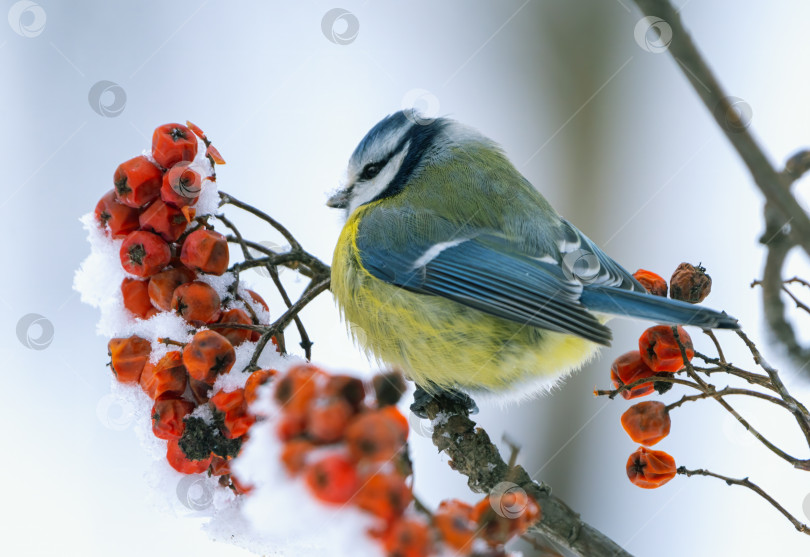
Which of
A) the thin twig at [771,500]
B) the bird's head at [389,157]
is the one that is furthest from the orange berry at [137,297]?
the thin twig at [771,500]

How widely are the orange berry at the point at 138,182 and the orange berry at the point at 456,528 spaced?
28.3 inches

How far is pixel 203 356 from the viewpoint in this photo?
947 millimetres

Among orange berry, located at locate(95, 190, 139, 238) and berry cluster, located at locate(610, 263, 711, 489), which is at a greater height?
berry cluster, located at locate(610, 263, 711, 489)

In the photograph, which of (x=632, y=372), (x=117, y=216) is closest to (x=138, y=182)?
(x=117, y=216)

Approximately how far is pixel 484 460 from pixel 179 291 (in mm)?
548

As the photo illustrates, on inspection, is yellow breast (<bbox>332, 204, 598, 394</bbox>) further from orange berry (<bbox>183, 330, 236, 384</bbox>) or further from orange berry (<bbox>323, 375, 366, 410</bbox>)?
orange berry (<bbox>323, 375, 366, 410</bbox>)

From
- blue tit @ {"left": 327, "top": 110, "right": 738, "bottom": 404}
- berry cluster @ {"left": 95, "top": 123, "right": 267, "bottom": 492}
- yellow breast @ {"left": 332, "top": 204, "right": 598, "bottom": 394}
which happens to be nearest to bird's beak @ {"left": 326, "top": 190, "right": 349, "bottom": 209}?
blue tit @ {"left": 327, "top": 110, "right": 738, "bottom": 404}

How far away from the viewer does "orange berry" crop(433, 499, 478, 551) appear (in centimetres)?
61

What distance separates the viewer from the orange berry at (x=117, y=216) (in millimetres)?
1135

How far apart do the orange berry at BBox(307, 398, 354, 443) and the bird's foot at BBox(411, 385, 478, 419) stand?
830 mm

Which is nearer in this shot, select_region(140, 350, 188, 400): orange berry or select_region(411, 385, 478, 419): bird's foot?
select_region(140, 350, 188, 400): orange berry

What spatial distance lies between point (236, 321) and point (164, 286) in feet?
0.39

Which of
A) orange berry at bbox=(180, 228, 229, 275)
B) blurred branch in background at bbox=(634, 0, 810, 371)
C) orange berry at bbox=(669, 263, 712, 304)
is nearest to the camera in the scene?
blurred branch in background at bbox=(634, 0, 810, 371)

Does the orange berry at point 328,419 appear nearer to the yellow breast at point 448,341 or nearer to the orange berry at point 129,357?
the orange berry at point 129,357
